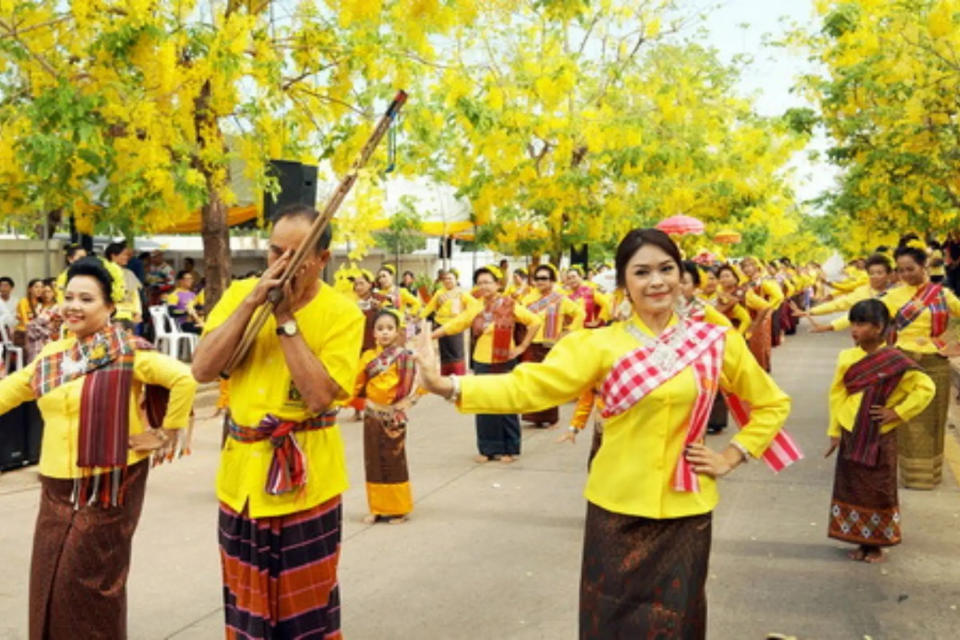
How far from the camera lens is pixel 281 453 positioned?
3713 millimetres

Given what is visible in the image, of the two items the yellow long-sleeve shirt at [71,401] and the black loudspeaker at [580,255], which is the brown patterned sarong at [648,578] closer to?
the yellow long-sleeve shirt at [71,401]

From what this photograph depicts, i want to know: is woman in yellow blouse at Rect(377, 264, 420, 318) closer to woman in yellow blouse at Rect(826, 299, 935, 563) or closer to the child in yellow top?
the child in yellow top

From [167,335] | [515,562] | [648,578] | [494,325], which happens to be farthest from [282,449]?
[167,335]

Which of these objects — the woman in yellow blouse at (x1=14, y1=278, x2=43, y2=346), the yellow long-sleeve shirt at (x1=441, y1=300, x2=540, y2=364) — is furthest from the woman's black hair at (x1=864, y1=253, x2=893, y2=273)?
the woman in yellow blouse at (x1=14, y1=278, x2=43, y2=346)

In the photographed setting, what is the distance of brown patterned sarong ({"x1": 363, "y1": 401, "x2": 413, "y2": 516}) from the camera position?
7469mm

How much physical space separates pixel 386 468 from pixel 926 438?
4275 mm

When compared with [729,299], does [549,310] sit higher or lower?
lower

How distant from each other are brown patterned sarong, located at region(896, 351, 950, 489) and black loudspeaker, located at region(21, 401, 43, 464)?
717cm

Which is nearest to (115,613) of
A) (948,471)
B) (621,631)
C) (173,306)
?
(621,631)

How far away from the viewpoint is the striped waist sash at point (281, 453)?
145 inches

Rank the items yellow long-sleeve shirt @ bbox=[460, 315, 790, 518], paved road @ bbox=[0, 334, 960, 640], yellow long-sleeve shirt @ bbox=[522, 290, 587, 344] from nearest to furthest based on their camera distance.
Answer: yellow long-sleeve shirt @ bbox=[460, 315, 790, 518], paved road @ bbox=[0, 334, 960, 640], yellow long-sleeve shirt @ bbox=[522, 290, 587, 344]

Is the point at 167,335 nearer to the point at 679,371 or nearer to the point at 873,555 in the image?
the point at 873,555

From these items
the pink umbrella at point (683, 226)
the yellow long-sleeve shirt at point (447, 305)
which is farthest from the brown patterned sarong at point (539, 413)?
the pink umbrella at point (683, 226)

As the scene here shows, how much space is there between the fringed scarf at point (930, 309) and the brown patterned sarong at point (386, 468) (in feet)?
13.4
